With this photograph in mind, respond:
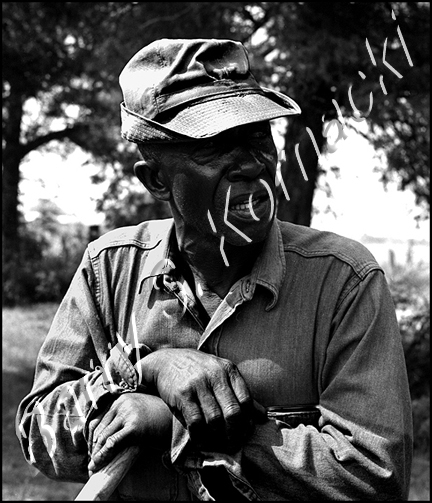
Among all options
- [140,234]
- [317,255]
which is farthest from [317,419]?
[140,234]

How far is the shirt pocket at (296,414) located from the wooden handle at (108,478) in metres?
0.33

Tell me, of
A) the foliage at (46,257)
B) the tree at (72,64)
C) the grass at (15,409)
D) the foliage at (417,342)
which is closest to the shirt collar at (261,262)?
the grass at (15,409)

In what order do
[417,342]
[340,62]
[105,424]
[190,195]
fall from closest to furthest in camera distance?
[105,424] < [190,195] < [340,62] < [417,342]

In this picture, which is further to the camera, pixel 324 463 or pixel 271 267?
pixel 271 267

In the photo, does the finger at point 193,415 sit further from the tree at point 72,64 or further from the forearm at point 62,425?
the tree at point 72,64

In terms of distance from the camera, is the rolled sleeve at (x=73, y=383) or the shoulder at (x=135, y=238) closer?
the rolled sleeve at (x=73, y=383)

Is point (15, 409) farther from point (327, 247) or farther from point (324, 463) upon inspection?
point (324, 463)

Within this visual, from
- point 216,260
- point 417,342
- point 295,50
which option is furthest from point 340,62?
point 216,260

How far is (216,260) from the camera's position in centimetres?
209

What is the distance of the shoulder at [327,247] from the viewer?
2008 mm

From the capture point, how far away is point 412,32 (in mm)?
6215

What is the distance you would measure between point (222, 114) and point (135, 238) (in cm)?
52

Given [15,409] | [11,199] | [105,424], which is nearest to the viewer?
[105,424]

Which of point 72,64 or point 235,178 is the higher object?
point 72,64
